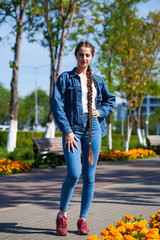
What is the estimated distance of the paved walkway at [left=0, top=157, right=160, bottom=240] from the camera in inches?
Result: 157

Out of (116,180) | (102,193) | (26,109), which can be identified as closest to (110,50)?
(116,180)

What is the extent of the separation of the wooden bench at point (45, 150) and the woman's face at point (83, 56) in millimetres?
7764

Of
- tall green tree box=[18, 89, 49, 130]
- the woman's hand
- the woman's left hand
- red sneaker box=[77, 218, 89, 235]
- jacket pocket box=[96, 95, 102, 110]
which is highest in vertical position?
tall green tree box=[18, 89, 49, 130]

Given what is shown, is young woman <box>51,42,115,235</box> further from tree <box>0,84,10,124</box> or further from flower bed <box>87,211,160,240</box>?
Result: tree <box>0,84,10,124</box>

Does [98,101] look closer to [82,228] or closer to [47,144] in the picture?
[82,228]

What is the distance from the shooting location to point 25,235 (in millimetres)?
3691

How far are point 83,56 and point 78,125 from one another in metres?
0.70

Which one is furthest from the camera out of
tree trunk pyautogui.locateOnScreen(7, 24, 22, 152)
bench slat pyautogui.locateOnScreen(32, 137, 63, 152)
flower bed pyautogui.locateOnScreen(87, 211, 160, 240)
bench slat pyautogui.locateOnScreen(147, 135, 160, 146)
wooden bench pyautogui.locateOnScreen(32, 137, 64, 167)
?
bench slat pyautogui.locateOnScreen(147, 135, 160, 146)

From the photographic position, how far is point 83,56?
3.74 meters

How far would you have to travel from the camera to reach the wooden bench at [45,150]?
11406 mm

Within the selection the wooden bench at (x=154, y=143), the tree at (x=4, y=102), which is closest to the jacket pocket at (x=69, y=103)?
the wooden bench at (x=154, y=143)

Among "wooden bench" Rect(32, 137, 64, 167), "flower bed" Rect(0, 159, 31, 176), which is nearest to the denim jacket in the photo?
"flower bed" Rect(0, 159, 31, 176)

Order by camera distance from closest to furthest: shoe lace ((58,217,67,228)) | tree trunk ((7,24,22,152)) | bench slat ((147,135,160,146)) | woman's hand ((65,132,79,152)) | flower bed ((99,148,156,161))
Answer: woman's hand ((65,132,79,152))
shoe lace ((58,217,67,228))
tree trunk ((7,24,22,152))
flower bed ((99,148,156,161))
bench slat ((147,135,160,146))

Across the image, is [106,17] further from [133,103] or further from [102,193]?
[102,193]
